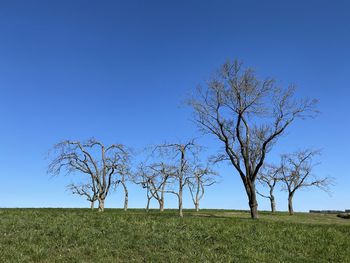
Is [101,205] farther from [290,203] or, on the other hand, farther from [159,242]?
[290,203]

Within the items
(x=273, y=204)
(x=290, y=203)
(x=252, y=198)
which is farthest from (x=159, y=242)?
(x=273, y=204)

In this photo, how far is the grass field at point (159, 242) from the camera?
47.2 ft

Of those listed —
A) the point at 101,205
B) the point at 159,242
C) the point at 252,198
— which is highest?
the point at 252,198

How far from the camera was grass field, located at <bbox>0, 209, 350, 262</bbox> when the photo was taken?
→ 14.4m

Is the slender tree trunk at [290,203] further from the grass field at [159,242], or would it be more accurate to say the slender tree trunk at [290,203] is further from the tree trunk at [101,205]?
the grass field at [159,242]

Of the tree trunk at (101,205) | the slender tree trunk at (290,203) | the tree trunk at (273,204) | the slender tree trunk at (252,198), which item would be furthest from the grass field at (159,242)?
the tree trunk at (273,204)

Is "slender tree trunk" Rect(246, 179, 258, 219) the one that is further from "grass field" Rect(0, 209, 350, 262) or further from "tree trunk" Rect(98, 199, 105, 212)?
"tree trunk" Rect(98, 199, 105, 212)

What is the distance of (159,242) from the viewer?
16641 millimetres

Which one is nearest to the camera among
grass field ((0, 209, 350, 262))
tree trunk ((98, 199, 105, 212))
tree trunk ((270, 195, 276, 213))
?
grass field ((0, 209, 350, 262))

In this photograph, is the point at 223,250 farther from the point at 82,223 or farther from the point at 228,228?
the point at 82,223

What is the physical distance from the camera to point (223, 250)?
54.2 feet

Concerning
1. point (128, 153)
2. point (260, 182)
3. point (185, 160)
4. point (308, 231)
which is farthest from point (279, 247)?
point (260, 182)

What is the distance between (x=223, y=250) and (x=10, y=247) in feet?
28.3

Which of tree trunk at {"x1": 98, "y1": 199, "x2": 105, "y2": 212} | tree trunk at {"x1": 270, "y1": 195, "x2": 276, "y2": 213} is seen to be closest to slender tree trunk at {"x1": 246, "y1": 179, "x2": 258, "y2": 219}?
tree trunk at {"x1": 98, "y1": 199, "x2": 105, "y2": 212}
